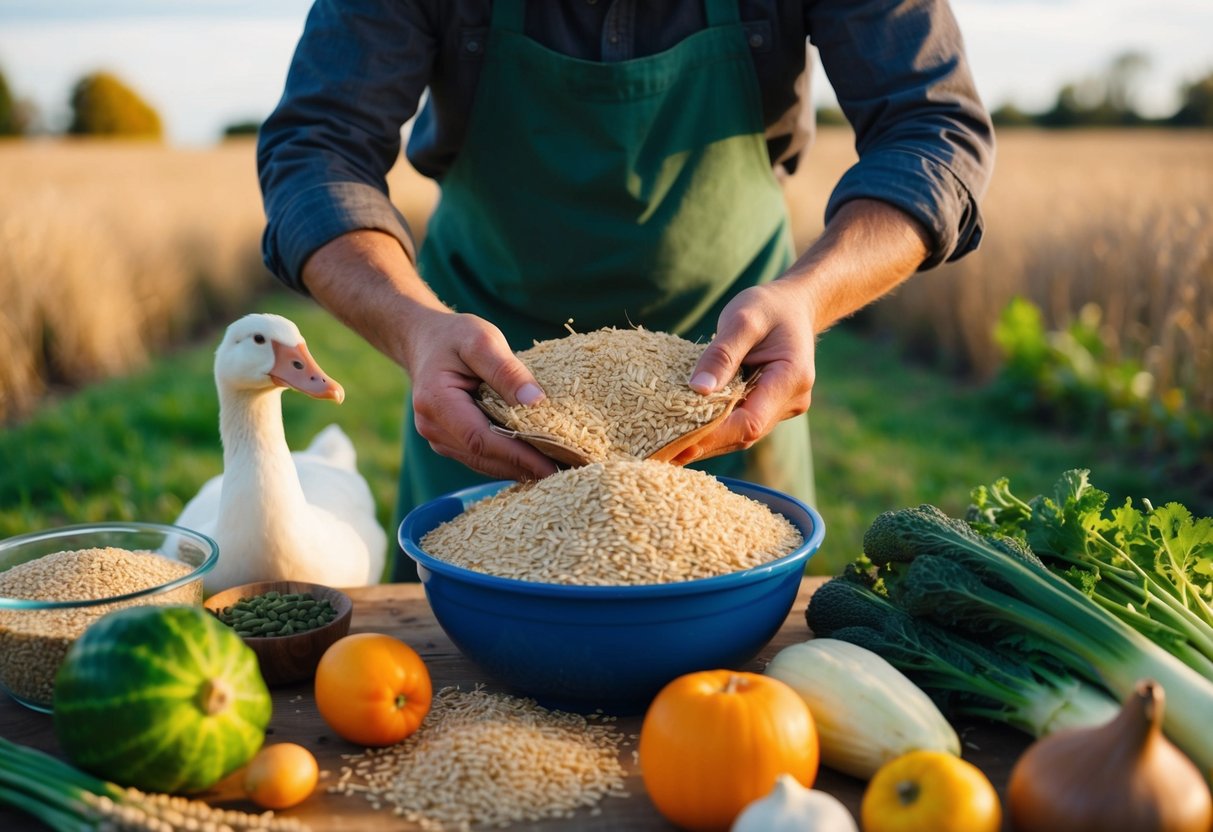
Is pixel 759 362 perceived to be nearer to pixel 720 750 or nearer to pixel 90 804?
pixel 720 750

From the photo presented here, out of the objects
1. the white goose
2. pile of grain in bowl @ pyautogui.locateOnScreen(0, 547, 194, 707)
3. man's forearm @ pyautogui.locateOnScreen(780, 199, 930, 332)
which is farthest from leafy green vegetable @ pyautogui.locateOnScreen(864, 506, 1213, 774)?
pile of grain in bowl @ pyautogui.locateOnScreen(0, 547, 194, 707)

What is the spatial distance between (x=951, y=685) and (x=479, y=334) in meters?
0.99

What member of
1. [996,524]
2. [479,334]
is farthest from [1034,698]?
[479,334]

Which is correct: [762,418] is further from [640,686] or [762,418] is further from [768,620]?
[640,686]

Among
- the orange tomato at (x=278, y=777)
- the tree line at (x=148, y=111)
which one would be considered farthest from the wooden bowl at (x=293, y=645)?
the tree line at (x=148, y=111)

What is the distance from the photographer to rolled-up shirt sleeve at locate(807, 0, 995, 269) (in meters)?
2.23

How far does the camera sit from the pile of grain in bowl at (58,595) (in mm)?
1551

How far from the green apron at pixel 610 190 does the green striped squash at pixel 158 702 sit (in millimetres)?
1440

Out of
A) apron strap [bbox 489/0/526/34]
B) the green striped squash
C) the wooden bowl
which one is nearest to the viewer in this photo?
the green striped squash

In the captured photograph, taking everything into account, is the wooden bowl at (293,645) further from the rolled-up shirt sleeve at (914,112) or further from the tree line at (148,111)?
the tree line at (148,111)

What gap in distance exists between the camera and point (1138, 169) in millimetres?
12977

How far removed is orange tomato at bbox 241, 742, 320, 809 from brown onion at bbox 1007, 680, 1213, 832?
0.92 meters

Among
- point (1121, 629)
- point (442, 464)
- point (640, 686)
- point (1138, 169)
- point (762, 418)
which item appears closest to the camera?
point (1121, 629)

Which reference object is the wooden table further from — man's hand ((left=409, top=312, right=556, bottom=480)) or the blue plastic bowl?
man's hand ((left=409, top=312, right=556, bottom=480))
